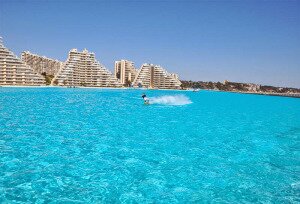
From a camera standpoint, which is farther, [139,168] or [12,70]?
[12,70]

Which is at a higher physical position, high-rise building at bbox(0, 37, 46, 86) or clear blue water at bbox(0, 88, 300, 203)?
high-rise building at bbox(0, 37, 46, 86)

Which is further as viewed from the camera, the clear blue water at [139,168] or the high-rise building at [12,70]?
the high-rise building at [12,70]

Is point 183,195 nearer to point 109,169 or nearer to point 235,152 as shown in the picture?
point 109,169

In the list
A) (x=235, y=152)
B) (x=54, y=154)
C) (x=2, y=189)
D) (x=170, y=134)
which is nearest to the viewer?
(x=2, y=189)

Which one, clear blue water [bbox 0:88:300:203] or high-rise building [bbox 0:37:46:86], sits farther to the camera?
high-rise building [bbox 0:37:46:86]

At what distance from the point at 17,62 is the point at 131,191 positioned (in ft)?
509

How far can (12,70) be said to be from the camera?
480ft

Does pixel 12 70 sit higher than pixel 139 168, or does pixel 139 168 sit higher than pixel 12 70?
pixel 12 70

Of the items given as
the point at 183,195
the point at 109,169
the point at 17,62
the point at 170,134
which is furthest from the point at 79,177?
the point at 17,62

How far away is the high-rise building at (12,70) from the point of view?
472ft

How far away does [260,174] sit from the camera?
50.4 ft

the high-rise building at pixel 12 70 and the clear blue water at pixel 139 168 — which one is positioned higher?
the high-rise building at pixel 12 70

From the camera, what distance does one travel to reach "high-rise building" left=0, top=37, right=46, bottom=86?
144m

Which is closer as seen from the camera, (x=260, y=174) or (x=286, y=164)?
(x=260, y=174)
